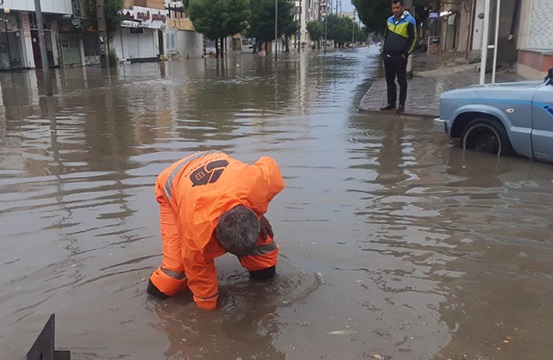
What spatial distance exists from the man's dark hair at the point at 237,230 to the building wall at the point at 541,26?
1364 centimetres

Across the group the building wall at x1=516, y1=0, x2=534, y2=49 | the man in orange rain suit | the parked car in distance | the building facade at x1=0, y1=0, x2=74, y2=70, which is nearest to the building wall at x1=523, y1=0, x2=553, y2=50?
the building wall at x1=516, y1=0, x2=534, y2=49

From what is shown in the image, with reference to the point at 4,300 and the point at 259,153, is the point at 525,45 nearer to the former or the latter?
the point at 259,153

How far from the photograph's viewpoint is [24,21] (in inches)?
1188

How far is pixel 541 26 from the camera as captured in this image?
47.7 ft

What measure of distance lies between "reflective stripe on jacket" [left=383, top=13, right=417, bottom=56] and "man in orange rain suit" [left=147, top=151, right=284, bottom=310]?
23.2 ft

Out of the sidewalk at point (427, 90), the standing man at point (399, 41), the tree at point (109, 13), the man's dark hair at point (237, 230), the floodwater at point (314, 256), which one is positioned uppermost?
the tree at point (109, 13)

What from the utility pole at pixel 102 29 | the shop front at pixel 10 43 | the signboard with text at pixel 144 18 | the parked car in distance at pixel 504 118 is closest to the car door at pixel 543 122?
the parked car in distance at pixel 504 118

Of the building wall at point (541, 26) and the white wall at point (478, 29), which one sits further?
the white wall at point (478, 29)

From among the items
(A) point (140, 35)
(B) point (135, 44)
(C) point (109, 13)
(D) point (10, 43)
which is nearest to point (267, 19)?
(A) point (140, 35)

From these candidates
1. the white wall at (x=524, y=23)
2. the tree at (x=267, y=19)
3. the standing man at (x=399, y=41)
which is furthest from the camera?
the tree at (x=267, y=19)

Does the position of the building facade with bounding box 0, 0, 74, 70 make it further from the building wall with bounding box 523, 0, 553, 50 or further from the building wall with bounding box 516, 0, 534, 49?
the building wall with bounding box 523, 0, 553, 50

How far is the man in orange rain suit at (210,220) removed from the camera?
253cm

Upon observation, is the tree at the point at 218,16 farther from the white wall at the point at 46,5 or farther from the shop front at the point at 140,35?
the white wall at the point at 46,5

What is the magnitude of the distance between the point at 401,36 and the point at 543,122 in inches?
168
